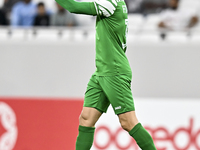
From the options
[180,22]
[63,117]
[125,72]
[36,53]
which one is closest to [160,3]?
[180,22]

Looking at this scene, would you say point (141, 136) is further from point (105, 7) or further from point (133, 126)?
point (105, 7)

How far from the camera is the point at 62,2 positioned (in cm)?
379

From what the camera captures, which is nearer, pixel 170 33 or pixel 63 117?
pixel 63 117

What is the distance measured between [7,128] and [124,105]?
2.39 m

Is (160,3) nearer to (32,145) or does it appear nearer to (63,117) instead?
(63,117)

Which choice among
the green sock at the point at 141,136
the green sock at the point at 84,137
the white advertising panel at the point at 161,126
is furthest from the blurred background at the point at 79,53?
the green sock at the point at 141,136

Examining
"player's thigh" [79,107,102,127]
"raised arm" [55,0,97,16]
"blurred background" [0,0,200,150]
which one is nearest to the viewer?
"raised arm" [55,0,97,16]

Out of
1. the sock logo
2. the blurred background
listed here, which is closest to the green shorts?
the sock logo

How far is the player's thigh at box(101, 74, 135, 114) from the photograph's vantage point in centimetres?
390

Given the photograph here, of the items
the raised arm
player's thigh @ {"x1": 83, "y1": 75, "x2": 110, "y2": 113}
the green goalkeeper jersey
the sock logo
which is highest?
the raised arm

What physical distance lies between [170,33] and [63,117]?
7.21 feet

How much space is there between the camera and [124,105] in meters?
3.90

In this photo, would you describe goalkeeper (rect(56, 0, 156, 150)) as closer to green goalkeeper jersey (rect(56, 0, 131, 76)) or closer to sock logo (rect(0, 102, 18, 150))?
green goalkeeper jersey (rect(56, 0, 131, 76))

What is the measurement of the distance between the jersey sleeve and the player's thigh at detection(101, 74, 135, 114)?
571 millimetres
